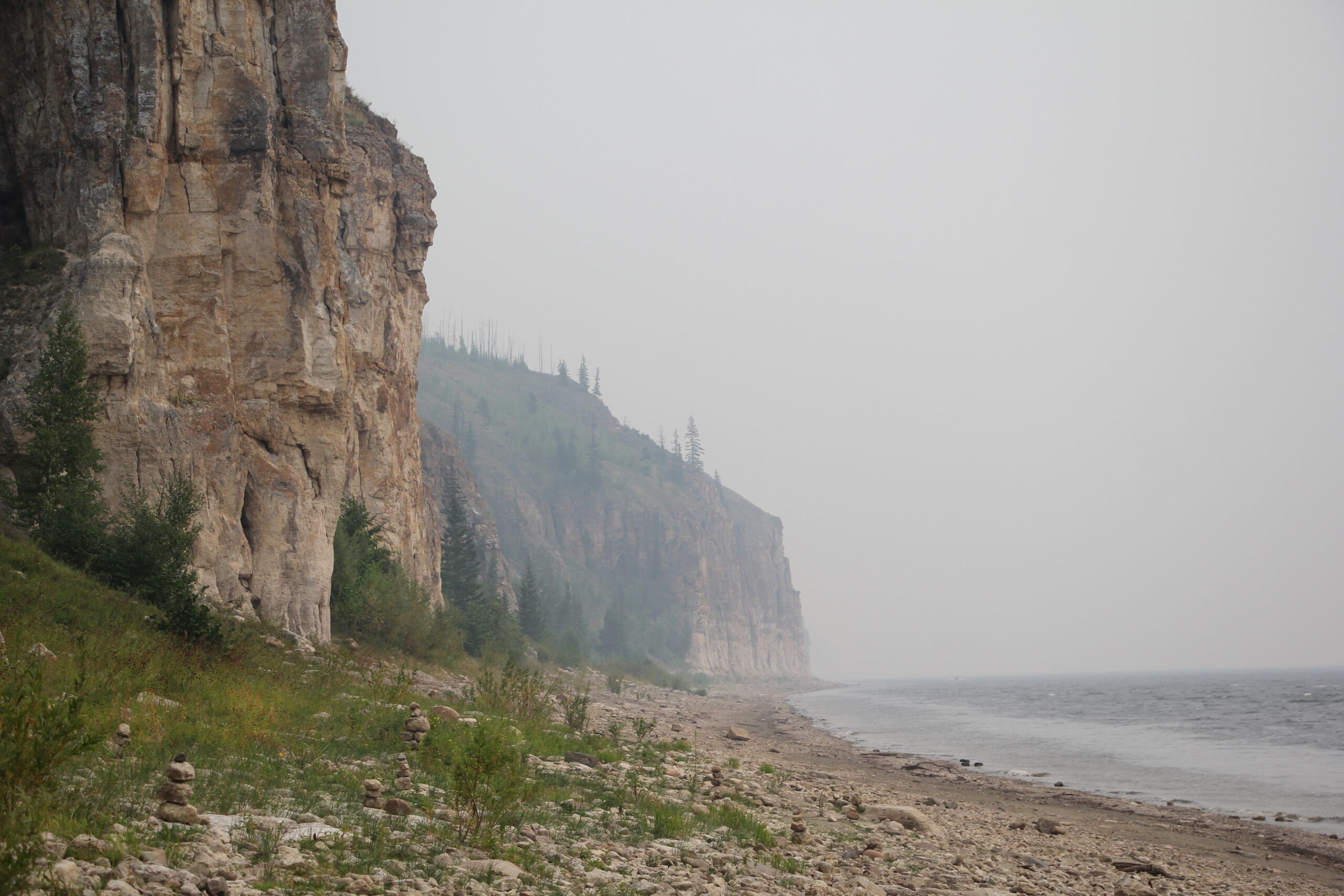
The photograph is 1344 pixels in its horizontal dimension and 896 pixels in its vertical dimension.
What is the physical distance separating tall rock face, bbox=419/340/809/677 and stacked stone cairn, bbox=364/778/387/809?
116 meters

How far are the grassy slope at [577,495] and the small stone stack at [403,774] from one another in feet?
343

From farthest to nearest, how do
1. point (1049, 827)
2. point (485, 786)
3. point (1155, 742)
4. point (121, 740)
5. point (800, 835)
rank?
1. point (1155, 742)
2. point (1049, 827)
3. point (800, 835)
4. point (485, 786)
5. point (121, 740)

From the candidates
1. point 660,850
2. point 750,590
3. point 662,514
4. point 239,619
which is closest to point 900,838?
point 660,850

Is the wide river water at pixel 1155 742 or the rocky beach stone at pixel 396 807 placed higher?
the rocky beach stone at pixel 396 807

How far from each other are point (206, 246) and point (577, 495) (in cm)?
13363

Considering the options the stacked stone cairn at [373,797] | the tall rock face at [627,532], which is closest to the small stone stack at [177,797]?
the stacked stone cairn at [373,797]

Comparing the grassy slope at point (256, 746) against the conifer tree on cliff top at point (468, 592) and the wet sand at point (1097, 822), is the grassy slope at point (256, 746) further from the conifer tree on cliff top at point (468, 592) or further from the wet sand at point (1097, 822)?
the conifer tree on cliff top at point (468, 592)

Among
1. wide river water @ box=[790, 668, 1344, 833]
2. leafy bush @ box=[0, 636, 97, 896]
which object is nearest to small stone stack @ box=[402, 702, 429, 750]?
leafy bush @ box=[0, 636, 97, 896]

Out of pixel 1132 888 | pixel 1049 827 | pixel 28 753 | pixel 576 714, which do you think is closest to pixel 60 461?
pixel 576 714

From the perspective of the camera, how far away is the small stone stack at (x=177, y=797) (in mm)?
7004

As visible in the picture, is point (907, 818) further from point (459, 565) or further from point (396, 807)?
point (459, 565)

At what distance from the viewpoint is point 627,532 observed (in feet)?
512

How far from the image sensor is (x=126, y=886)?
5312mm

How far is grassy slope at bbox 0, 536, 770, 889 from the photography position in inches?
290
